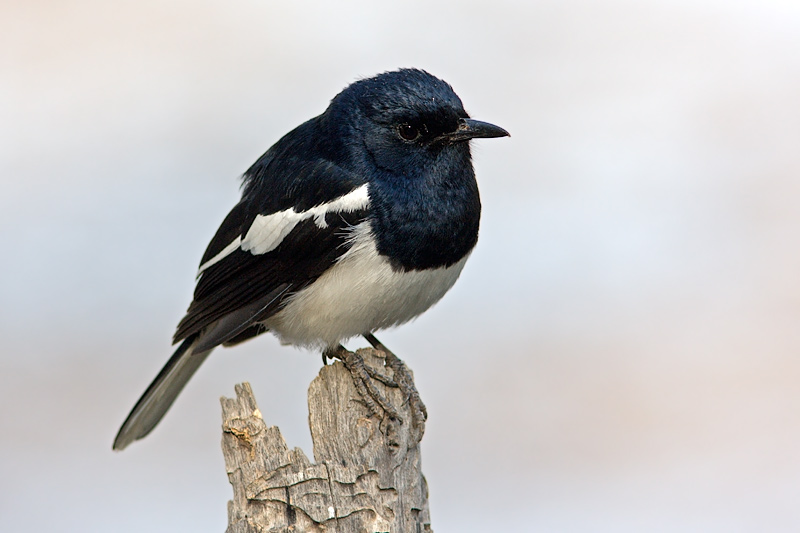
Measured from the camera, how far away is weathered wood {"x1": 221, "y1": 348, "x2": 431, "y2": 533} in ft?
9.68

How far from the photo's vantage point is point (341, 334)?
387 centimetres

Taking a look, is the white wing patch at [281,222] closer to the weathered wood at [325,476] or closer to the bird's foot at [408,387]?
the bird's foot at [408,387]

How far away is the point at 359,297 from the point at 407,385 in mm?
427

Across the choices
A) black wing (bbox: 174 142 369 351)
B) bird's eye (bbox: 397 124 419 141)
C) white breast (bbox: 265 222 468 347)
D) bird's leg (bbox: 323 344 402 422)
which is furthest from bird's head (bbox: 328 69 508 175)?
bird's leg (bbox: 323 344 402 422)

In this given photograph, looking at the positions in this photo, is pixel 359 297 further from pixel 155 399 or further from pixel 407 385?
pixel 155 399

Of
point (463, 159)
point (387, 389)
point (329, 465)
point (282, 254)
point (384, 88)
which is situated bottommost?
point (329, 465)

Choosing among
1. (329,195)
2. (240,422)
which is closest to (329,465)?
(240,422)

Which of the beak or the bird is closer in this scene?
the bird

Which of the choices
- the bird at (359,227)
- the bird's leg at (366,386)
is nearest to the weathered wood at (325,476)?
the bird's leg at (366,386)

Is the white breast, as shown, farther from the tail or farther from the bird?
the tail

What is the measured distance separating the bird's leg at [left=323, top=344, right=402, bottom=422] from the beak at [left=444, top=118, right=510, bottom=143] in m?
1.02

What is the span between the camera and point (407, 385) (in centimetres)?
370

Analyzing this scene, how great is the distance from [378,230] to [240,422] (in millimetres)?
996

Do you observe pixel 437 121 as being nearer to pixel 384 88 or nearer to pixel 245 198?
pixel 384 88
